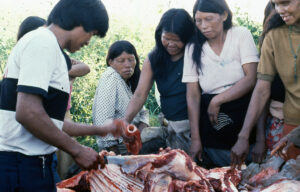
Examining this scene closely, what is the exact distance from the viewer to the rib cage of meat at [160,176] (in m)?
2.35

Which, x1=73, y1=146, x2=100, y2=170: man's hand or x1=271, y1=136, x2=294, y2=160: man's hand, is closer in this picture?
x1=73, y1=146, x2=100, y2=170: man's hand

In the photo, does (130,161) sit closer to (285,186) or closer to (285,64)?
(285,186)

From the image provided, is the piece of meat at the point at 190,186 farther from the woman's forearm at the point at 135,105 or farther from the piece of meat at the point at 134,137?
the woman's forearm at the point at 135,105

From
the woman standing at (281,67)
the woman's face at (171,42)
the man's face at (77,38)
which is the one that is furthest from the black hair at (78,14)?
the woman standing at (281,67)

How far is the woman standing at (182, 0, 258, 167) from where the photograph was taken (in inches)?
125

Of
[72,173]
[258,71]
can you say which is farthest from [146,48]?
[258,71]

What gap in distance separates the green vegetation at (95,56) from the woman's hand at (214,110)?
7.91ft

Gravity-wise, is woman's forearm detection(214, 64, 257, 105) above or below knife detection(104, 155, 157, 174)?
above

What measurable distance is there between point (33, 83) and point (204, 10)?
1.78 m

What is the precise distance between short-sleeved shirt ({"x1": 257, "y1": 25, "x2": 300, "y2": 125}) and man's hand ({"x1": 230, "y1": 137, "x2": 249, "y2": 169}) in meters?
0.37

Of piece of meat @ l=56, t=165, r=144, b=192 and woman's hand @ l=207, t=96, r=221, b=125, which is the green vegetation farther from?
piece of meat @ l=56, t=165, r=144, b=192

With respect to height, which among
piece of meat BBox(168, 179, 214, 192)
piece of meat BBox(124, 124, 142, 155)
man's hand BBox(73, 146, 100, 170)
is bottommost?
piece of meat BBox(168, 179, 214, 192)

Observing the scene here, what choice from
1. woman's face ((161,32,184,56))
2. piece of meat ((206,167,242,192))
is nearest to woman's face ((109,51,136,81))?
woman's face ((161,32,184,56))

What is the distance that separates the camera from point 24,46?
6.31 feet
